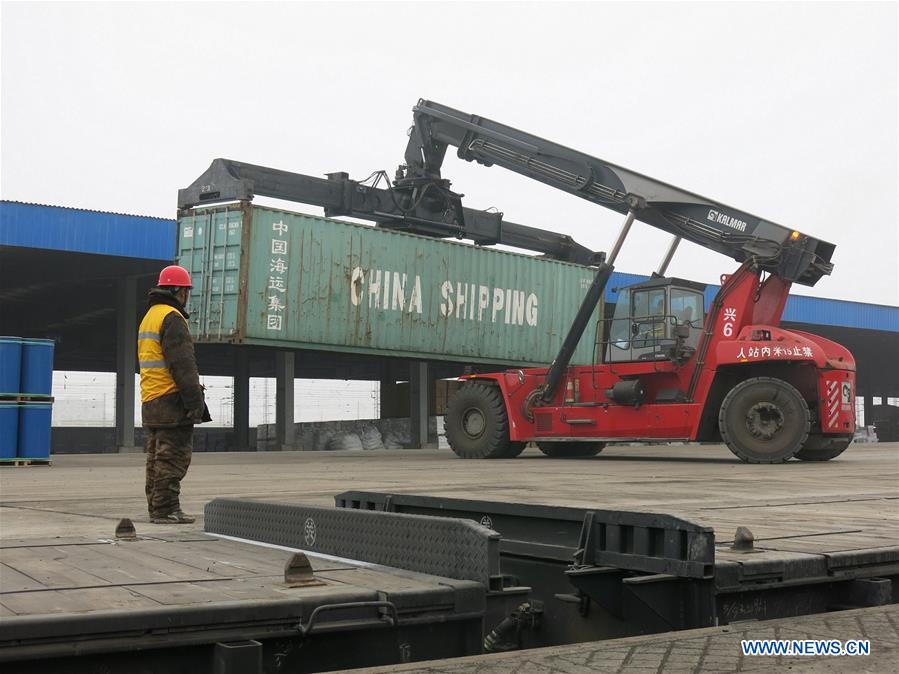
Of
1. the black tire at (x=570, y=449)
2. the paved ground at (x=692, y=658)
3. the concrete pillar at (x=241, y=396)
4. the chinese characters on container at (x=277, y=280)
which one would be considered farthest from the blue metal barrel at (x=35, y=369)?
the concrete pillar at (x=241, y=396)

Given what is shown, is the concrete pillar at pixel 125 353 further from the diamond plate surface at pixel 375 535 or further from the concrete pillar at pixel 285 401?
the diamond plate surface at pixel 375 535

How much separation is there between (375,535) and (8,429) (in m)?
13.2

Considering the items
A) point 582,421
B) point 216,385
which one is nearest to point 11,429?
point 582,421

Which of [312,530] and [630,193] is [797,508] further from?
[630,193]

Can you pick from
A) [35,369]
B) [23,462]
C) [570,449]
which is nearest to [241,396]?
[570,449]

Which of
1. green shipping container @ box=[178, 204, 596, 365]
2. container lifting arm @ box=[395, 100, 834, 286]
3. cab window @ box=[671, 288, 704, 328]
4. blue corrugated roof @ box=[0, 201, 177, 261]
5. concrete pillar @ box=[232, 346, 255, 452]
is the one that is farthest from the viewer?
concrete pillar @ box=[232, 346, 255, 452]

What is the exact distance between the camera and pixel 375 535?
13.2ft

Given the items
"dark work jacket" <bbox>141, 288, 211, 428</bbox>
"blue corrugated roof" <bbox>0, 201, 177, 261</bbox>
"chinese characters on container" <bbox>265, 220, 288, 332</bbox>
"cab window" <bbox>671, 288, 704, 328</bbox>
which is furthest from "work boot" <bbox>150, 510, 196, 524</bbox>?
"blue corrugated roof" <bbox>0, 201, 177, 261</bbox>

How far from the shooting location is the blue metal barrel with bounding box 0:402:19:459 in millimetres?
15539

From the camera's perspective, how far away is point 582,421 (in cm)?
1795

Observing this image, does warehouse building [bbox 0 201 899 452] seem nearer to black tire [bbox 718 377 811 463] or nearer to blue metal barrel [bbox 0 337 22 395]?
blue metal barrel [bbox 0 337 22 395]

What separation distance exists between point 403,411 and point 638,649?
35.0 metres

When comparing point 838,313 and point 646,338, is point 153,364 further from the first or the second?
point 838,313

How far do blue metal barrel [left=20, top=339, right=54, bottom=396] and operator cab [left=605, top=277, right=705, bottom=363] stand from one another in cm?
929
